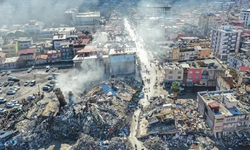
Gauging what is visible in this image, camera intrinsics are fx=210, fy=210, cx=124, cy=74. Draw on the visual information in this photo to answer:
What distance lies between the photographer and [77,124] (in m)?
21.0

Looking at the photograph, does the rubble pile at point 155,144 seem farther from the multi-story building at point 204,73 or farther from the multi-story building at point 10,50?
the multi-story building at point 10,50

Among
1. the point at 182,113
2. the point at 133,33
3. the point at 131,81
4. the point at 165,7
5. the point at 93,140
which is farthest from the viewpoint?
the point at 165,7

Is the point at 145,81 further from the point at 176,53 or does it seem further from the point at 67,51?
the point at 67,51

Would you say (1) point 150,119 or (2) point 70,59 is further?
(2) point 70,59

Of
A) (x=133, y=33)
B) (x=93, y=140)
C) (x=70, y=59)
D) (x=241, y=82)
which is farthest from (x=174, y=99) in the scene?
(x=133, y=33)

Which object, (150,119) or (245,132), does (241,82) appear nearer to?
(245,132)

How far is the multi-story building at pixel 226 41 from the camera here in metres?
38.1

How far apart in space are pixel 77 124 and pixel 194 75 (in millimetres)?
16931

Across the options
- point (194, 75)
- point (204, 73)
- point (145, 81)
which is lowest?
point (145, 81)

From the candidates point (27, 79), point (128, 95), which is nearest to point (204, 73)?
point (128, 95)

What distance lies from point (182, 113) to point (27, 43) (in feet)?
122

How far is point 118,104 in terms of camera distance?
2348cm

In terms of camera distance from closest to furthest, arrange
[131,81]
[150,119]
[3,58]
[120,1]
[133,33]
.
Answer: [150,119], [131,81], [3,58], [133,33], [120,1]

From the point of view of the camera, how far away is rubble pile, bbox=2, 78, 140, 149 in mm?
19534
